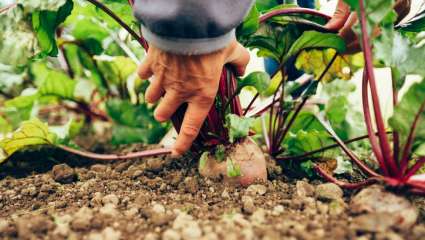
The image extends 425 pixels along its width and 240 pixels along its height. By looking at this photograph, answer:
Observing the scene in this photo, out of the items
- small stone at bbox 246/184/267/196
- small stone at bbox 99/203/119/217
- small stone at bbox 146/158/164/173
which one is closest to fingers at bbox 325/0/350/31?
small stone at bbox 246/184/267/196

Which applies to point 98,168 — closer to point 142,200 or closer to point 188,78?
point 142,200

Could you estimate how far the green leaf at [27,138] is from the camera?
1.51 meters

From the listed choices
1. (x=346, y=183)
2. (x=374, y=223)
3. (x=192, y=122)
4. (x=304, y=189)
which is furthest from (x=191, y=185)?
(x=374, y=223)

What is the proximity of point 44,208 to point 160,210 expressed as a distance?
1.08 ft

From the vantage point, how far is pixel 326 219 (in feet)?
3.59

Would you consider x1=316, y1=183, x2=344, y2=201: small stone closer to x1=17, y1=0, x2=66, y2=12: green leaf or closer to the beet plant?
the beet plant

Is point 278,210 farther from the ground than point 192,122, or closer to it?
closer to it

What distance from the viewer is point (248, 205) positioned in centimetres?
118

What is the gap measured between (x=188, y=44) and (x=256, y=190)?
44cm

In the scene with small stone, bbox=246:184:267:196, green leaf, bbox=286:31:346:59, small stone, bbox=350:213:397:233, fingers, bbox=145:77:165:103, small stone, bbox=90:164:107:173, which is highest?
green leaf, bbox=286:31:346:59

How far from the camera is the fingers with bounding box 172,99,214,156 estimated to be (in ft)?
4.01

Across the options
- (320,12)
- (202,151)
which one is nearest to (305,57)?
(320,12)

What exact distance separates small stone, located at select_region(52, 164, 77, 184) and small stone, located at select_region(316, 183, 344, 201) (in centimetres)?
75

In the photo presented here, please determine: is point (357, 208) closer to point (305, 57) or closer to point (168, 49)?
point (168, 49)
